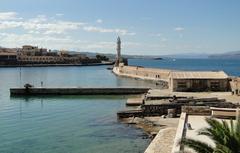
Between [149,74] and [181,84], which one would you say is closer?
[181,84]

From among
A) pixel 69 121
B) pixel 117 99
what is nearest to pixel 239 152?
pixel 69 121

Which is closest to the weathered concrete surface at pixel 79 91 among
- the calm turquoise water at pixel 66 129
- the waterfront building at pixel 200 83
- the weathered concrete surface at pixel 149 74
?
the calm turquoise water at pixel 66 129

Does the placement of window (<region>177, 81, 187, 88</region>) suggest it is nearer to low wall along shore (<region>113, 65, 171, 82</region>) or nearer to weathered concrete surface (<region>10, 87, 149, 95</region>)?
weathered concrete surface (<region>10, 87, 149, 95</region>)

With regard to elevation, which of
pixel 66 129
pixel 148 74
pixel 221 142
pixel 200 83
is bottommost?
pixel 66 129

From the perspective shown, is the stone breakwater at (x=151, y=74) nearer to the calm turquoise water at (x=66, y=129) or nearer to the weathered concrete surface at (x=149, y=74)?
the weathered concrete surface at (x=149, y=74)

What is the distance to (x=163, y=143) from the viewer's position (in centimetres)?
2447

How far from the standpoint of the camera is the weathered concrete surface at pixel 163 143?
22891mm

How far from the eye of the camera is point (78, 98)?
57000 millimetres

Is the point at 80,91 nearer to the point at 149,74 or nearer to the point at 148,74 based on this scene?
the point at 149,74

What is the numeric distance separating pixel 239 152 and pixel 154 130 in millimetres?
17850

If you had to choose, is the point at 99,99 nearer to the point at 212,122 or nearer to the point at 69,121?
the point at 69,121

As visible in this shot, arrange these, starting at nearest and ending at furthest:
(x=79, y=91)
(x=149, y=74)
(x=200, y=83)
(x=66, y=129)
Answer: (x=66, y=129) → (x=200, y=83) → (x=79, y=91) → (x=149, y=74)

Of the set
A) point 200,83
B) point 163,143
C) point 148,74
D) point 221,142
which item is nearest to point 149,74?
point 148,74

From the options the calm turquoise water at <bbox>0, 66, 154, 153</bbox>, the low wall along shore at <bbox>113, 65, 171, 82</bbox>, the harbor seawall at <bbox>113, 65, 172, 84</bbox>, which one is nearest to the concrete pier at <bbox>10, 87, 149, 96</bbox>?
the calm turquoise water at <bbox>0, 66, 154, 153</bbox>
